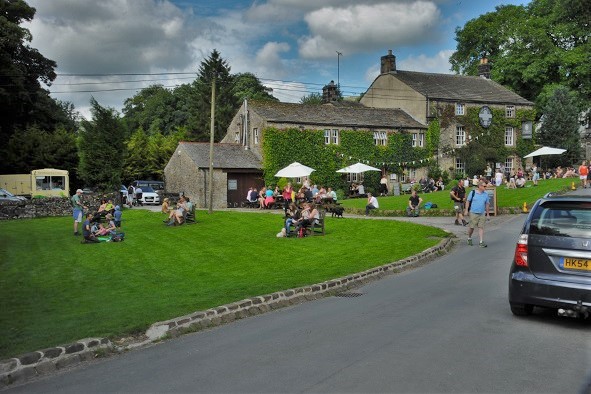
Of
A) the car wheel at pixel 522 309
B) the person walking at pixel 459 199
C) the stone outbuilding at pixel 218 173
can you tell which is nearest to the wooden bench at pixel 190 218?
the person walking at pixel 459 199

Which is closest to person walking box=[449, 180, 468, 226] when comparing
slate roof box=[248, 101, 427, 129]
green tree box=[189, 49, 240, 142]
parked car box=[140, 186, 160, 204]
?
slate roof box=[248, 101, 427, 129]

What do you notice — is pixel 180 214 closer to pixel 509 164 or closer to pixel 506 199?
pixel 506 199

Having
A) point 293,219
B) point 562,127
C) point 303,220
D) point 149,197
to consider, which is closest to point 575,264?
point 303,220

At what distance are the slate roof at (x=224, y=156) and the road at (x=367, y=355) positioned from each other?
3299 centimetres

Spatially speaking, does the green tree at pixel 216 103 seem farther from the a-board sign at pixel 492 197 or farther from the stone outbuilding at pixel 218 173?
the a-board sign at pixel 492 197

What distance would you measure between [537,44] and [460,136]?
1536 cm

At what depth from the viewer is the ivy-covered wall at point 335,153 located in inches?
1731

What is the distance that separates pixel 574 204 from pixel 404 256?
7615 mm

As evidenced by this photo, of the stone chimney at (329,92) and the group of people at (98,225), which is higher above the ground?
the stone chimney at (329,92)

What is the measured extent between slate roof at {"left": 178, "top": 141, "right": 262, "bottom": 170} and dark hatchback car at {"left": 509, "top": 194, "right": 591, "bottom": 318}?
34.6m

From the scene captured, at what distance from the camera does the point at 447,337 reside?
24.4 feet

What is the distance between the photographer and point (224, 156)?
144ft

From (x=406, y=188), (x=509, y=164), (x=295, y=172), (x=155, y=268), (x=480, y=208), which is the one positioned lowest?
(x=155, y=268)

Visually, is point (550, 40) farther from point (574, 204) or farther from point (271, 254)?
point (574, 204)
